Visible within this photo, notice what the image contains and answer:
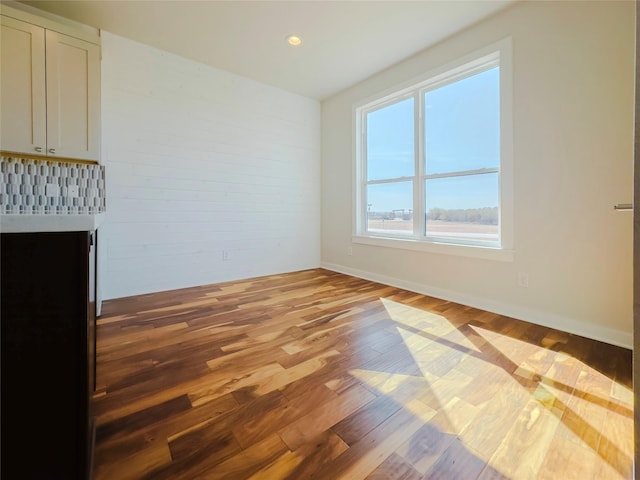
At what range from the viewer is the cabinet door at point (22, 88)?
2.18m

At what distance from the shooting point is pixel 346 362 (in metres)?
1.79

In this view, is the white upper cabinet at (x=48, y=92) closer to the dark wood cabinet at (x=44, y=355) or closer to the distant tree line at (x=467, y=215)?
the dark wood cabinet at (x=44, y=355)

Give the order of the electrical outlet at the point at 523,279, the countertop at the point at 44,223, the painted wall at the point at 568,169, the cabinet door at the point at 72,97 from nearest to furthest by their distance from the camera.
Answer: the countertop at the point at 44,223
the painted wall at the point at 568,169
the cabinet door at the point at 72,97
the electrical outlet at the point at 523,279

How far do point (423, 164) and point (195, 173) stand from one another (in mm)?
2766

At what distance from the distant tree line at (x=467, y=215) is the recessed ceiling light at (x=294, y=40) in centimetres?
235

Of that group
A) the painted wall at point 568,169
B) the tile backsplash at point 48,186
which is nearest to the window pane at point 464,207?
the painted wall at point 568,169

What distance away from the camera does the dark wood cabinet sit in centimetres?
69

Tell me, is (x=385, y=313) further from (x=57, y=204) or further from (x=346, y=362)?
(x=57, y=204)

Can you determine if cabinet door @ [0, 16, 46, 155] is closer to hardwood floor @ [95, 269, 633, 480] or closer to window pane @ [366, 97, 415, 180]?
hardwood floor @ [95, 269, 633, 480]

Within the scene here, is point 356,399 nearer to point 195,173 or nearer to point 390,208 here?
point 390,208

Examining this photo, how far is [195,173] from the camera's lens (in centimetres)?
353

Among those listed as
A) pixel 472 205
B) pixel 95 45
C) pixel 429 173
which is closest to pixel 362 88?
pixel 429 173

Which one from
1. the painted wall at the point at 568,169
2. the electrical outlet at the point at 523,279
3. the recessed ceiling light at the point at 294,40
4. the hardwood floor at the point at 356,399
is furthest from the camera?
the recessed ceiling light at the point at 294,40

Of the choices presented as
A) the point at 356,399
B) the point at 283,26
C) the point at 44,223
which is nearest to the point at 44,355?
the point at 44,223
